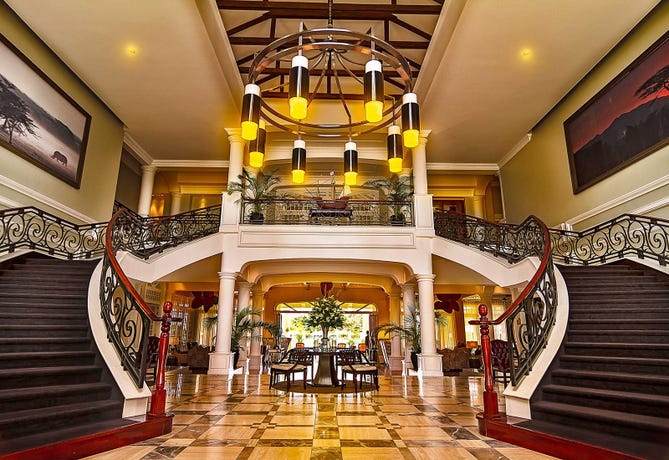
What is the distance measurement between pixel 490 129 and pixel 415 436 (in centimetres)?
825

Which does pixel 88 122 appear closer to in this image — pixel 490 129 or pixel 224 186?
pixel 224 186

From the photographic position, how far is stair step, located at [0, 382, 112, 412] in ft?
9.14

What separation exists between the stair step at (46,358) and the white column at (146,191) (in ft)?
23.5

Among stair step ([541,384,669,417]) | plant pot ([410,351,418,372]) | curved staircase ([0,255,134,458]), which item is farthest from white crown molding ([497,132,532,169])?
curved staircase ([0,255,134,458])

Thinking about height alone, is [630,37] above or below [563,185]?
above

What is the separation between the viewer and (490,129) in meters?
9.61

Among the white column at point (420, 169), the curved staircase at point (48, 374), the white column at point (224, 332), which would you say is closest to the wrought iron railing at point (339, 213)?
the white column at point (420, 169)

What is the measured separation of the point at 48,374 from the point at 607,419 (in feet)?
14.5

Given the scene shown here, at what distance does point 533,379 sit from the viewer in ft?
11.7

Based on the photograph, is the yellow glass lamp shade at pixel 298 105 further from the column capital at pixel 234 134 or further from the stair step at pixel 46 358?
the column capital at pixel 234 134

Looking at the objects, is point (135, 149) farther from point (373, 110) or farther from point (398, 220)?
point (373, 110)

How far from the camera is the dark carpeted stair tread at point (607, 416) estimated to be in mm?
2580

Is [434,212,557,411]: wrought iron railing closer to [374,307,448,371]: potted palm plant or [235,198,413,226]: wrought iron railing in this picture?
[235,198,413,226]: wrought iron railing

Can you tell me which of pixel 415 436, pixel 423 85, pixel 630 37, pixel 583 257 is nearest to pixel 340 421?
pixel 415 436
